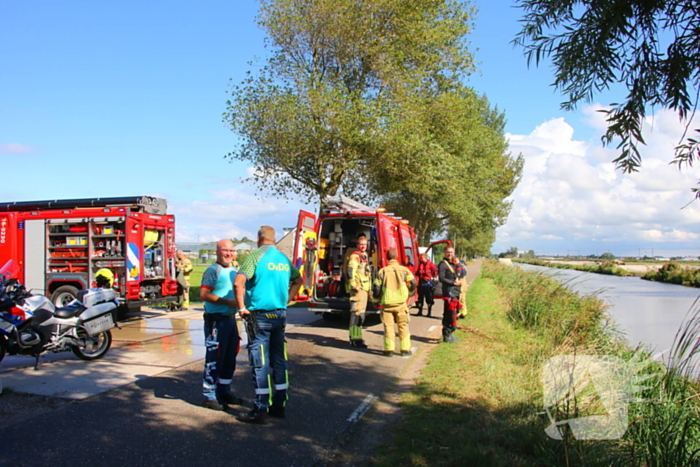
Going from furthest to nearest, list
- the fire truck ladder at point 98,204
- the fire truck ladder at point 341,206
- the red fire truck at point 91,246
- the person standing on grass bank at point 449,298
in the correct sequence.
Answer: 1. the fire truck ladder at point 98,204
2. the red fire truck at point 91,246
3. the fire truck ladder at point 341,206
4. the person standing on grass bank at point 449,298

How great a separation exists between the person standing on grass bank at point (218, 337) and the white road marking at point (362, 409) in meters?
1.31

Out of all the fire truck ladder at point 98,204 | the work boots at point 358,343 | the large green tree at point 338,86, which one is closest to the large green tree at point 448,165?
the large green tree at point 338,86

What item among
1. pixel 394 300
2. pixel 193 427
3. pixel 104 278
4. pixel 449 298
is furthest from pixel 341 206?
pixel 193 427

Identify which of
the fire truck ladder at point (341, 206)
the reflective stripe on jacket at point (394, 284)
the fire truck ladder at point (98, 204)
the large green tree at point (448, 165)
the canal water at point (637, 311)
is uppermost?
the large green tree at point (448, 165)

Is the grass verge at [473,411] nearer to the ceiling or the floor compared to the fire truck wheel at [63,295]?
nearer to the floor

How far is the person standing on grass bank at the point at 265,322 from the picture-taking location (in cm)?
497

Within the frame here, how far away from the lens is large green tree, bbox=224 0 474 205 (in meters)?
18.2

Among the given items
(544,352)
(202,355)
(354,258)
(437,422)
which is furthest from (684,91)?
(202,355)

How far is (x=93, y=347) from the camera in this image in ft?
25.4

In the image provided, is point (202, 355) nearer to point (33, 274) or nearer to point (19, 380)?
point (19, 380)

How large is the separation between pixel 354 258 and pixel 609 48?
6336mm

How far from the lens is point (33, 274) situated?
1241 centimetres

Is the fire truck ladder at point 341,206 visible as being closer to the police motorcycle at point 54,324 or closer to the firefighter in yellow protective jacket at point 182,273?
the firefighter in yellow protective jacket at point 182,273

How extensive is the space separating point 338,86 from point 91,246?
1054cm
